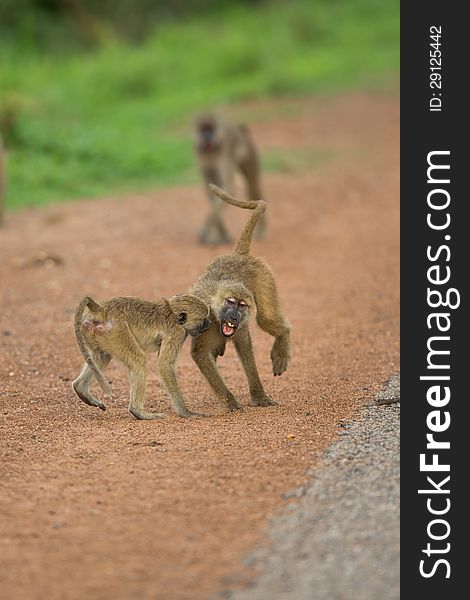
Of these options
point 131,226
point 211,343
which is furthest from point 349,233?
point 211,343

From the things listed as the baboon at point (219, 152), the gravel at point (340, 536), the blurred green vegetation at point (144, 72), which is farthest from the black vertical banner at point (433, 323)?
the blurred green vegetation at point (144, 72)

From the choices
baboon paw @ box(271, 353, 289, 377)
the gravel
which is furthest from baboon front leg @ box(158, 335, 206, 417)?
the gravel

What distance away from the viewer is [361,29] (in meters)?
29.2

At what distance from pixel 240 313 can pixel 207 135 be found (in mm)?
6526

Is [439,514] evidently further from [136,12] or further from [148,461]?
[136,12]

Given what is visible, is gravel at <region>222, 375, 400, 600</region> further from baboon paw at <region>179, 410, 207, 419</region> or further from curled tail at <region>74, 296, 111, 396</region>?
curled tail at <region>74, 296, 111, 396</region>

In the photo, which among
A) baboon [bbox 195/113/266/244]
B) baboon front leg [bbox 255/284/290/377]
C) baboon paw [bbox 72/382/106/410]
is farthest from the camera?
baboon [bbox 195/113/266/244]

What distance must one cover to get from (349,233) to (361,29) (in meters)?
16.8

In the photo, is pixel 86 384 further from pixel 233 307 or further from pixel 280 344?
pixel 280 344

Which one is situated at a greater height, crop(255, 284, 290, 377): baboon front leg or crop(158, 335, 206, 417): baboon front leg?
crop(255, 284, 290, 377): baboon front leg

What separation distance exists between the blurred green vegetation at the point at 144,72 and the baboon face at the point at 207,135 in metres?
3.09

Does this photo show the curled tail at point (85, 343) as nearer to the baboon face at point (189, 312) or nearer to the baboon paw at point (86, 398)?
the baboon paw at point (86, 398)

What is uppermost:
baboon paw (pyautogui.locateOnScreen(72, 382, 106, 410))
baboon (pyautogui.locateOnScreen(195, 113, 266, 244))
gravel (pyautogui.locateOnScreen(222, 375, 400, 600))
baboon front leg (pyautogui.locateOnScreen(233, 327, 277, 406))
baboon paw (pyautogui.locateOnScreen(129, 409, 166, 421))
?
baboon (pyautogui.locateOnScreen(195, 113, 266, 244))

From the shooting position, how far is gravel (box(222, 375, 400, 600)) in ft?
13.3
